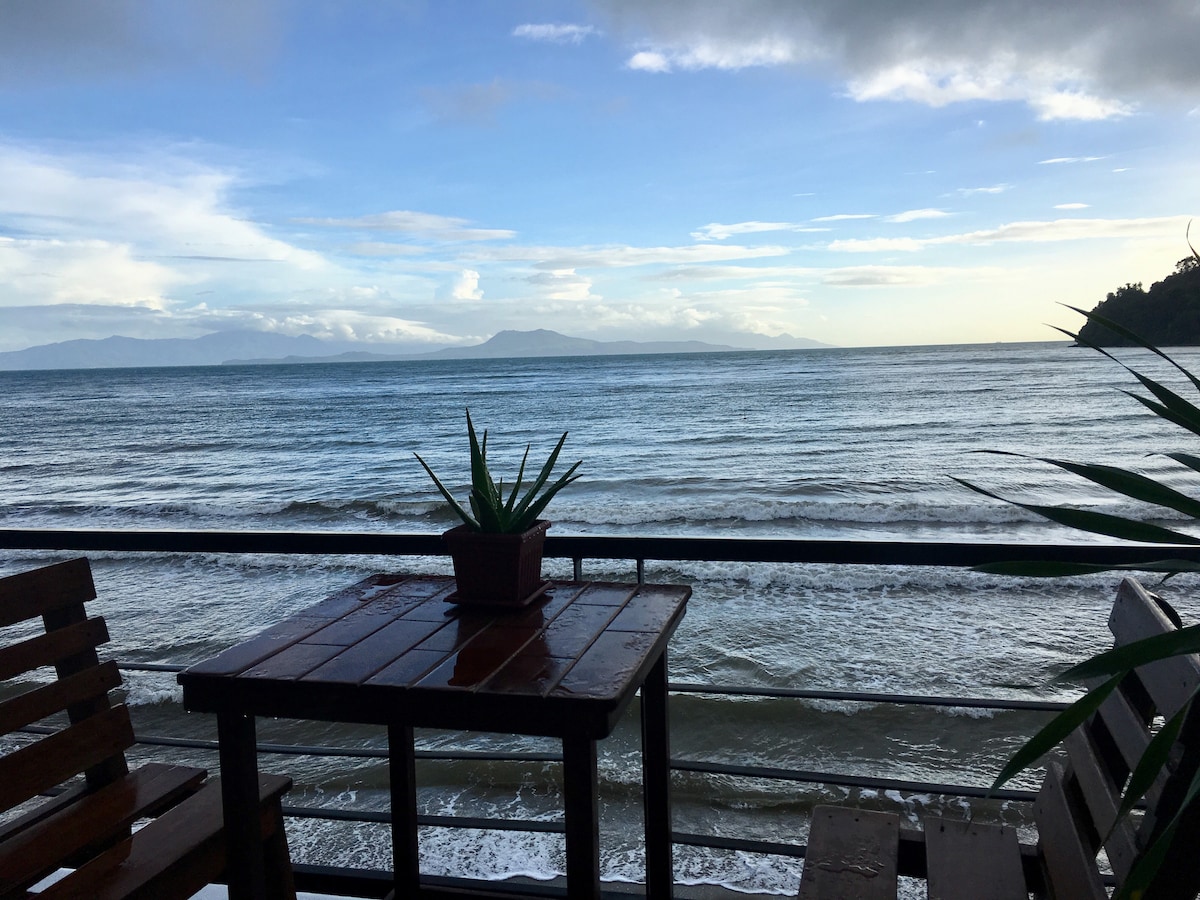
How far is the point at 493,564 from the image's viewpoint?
157cm

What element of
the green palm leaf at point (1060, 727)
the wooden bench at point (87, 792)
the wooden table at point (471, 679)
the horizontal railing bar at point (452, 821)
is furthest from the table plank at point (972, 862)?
the wooden bench at point (87, 792)

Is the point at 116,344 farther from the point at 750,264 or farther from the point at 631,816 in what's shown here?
the point at 631,816

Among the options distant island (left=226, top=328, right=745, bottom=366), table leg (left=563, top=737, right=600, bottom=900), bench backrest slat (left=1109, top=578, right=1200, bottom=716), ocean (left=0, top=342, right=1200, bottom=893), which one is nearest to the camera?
bench backrest slat (left=1109, top=578, right=1200, bottom=716)

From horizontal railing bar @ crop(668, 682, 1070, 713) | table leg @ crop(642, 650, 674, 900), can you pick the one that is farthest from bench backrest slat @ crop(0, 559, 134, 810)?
horizontal railing bar @ crop(668, 682, 1070, 713)

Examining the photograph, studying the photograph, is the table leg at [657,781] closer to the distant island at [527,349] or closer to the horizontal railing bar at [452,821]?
the horizontal railing bar at [452,821]

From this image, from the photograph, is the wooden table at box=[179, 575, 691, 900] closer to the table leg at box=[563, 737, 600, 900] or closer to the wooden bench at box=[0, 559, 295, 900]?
the table leg at box=[563, 737, 600, 900]

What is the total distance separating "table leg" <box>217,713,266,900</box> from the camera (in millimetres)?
1360

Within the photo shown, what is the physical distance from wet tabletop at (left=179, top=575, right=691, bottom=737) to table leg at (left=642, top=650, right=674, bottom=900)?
17 centimetres

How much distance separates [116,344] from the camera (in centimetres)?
15762

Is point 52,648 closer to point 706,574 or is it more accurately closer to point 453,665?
point 453,665

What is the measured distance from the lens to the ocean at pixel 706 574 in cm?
348

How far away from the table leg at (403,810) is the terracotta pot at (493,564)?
438mm

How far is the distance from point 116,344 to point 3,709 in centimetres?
18301

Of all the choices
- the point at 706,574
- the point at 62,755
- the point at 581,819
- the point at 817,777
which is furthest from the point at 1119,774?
the point at 706,574
